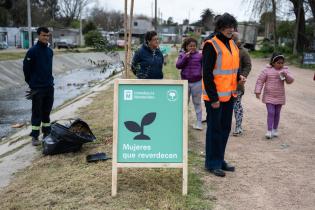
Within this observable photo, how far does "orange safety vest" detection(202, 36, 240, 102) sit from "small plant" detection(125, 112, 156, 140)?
950 millimetres

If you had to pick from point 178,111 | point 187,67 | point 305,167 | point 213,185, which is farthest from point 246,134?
point 178,111

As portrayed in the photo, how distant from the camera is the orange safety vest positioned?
5645 mm

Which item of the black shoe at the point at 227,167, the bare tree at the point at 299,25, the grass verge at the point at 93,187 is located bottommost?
the grass verge at the point at 93,187

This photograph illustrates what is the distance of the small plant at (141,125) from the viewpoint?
16.6ft

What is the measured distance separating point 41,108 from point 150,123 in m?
3.54

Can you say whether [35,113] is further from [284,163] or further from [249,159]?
[284,163]

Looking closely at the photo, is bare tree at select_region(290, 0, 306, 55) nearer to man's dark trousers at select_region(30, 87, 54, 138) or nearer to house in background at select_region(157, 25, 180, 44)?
man's dark trousers at select_region(30, 87, 54, 138)

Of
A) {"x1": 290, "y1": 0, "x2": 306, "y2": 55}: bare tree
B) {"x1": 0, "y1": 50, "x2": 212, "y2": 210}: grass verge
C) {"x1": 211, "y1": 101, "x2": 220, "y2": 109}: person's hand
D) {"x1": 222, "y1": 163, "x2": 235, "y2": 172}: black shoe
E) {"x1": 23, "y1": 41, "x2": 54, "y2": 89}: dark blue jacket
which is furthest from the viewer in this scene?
{"x1": 290, "y1": 0, "x2": 306, "y2": 55}: bare tree

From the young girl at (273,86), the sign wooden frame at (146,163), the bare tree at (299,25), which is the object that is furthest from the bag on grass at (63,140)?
the bare tree at (299,25)

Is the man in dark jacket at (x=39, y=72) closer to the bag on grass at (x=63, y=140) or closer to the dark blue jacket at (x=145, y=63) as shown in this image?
the bag on grass at (x=63, y=140)

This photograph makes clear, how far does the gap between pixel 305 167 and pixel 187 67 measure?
3.23 m

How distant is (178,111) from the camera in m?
5.11

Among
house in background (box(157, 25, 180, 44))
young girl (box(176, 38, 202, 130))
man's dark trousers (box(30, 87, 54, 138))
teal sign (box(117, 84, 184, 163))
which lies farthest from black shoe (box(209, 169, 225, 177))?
house in background (box(157, 25, 180, 44))

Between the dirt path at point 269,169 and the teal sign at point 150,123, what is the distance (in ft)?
2.51
